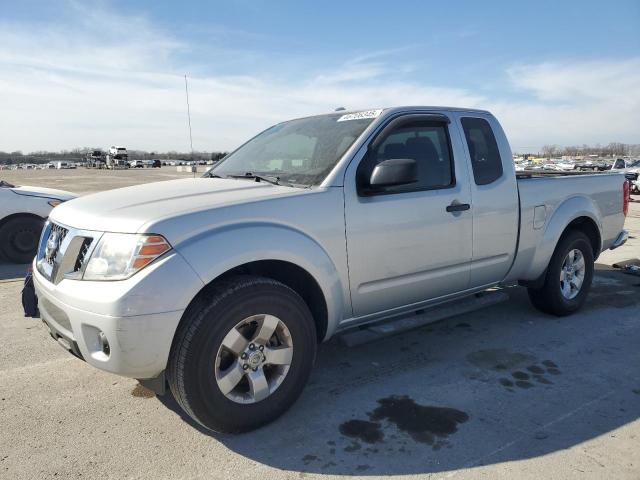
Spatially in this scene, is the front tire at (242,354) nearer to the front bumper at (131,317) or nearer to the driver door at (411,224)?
the front bumper at (131,317)

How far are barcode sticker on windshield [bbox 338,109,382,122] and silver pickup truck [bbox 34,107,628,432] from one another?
2 centimetres

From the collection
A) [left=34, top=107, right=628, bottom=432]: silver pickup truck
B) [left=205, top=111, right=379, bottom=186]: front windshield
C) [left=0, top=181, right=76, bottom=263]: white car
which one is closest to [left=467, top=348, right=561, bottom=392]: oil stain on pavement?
[left=34, top=107, right=628, bottom=432]: silver pickup truck

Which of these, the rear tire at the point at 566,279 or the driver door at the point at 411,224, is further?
the rear tire at the point at 566,279

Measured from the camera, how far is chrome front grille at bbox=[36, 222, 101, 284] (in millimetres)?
2596

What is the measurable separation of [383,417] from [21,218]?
6.25 metres

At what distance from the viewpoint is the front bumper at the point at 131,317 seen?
2.36m

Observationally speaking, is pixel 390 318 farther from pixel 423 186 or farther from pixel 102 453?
pixel 102 453

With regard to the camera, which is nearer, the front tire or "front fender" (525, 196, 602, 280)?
the front tire

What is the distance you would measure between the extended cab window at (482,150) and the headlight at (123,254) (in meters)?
2.49

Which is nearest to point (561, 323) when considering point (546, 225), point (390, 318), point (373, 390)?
point (546, 225)

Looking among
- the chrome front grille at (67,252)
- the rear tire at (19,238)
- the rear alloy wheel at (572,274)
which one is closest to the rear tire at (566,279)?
the rear alloy wheel at (572,274)

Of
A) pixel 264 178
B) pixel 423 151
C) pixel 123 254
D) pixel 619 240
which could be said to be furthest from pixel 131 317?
pixel 619 240

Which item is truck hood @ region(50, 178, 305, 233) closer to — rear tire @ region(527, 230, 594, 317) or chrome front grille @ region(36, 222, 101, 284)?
chrome front grille @ region(36, 222, 101, 284)

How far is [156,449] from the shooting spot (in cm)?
263
